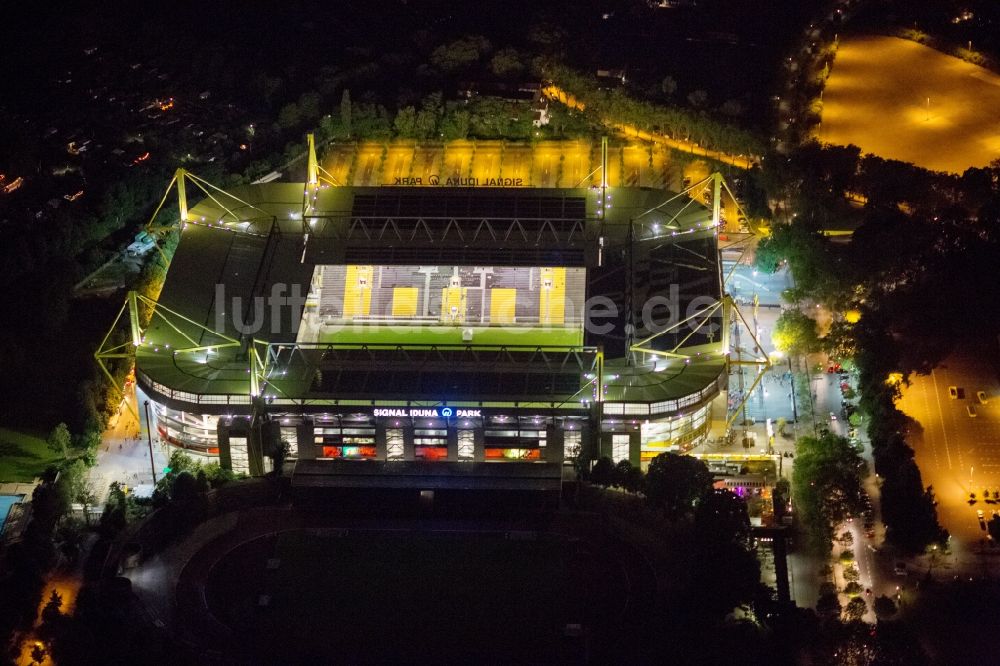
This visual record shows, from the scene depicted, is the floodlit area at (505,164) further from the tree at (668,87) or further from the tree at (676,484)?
the tree at (676,484)

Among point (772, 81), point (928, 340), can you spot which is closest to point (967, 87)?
point (772, 81)

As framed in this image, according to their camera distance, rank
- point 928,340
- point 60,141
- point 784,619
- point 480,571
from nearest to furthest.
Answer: point 784,619 < point 480,571 < point 928,340 < point 60,141

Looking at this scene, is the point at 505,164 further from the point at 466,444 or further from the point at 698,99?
the point at 466,444

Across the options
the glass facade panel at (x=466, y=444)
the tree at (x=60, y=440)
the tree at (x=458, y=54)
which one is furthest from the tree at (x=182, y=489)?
the tree at (x=458, y=54)

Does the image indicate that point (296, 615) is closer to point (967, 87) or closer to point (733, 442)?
point (733, 442)

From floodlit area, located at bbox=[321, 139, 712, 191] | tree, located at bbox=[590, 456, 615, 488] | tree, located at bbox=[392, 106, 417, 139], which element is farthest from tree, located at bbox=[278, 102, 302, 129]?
tree, located at bbox=[590, 456, 615, 488]

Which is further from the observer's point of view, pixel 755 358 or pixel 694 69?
pixel 694 69

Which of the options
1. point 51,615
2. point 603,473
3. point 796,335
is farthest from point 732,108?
point 51,615
